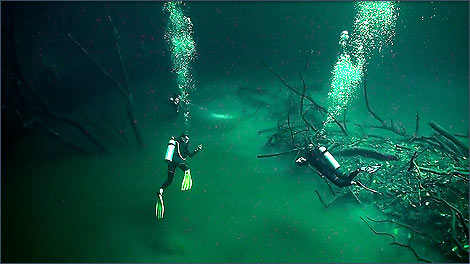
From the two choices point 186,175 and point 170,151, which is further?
point 186,175

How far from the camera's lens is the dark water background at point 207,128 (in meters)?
6.99

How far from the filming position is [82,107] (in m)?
15.5

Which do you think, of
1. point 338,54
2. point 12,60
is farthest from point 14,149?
point 338,54

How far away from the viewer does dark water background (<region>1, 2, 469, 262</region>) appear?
699 cm

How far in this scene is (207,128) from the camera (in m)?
12.3

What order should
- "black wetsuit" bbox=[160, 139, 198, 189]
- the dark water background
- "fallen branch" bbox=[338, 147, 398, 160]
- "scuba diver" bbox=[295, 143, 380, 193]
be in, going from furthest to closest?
"fallen branch" bbox=[338, 147, 398, 160]
the dark water background
"black wetsuit" bbox=[160, 139, 198, 189]
"scuba diver" bbox=[295, 143, 380, 193]

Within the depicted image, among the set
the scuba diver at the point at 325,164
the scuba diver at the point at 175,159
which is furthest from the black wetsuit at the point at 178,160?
the scuba diver at the point at 325,164

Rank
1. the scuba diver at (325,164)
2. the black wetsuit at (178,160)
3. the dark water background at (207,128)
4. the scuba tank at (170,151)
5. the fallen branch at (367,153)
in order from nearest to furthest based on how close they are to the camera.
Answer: the scuba diver at (325,164) → the scuba tank at (170,151) → the black wetsuit at (178,160) → the dark water background at (207,128) → the fallen branch at (367,153)

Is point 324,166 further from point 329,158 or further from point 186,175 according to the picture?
point 186,175

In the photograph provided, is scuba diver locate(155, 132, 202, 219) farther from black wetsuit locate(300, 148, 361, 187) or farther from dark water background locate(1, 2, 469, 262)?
black wetsuit locate(300, 148, 361, 187)

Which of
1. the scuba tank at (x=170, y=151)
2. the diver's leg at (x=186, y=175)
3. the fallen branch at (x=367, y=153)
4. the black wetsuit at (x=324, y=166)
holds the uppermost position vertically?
the fallen branch at (x=367, y=153)

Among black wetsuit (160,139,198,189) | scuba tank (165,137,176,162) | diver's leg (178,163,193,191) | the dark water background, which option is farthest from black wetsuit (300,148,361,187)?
scuba tank (165,137,176,162)

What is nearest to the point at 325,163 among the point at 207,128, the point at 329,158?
the point at 329,158

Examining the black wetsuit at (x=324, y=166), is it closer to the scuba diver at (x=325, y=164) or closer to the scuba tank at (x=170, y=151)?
the scuba diver at (x=325, y=164)
